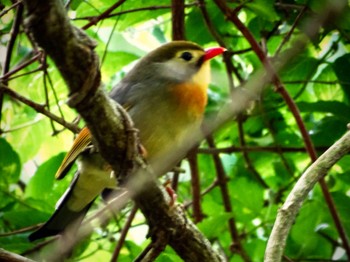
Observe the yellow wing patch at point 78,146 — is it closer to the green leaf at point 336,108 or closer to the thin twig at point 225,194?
the thin twig at point 225,194

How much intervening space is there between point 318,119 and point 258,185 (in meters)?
0.40

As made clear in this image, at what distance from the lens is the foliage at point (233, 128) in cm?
249

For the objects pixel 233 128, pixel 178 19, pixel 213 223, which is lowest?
pixel 233 128

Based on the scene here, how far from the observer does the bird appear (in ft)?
7.36

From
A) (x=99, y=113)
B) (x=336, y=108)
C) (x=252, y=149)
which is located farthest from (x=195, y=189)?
(x=99, y=113)

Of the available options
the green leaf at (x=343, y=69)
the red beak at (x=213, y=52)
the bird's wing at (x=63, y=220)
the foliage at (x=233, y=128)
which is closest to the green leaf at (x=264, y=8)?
the foliage at (x=233, y=128)

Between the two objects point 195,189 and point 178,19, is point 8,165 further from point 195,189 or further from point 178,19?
point 178,19

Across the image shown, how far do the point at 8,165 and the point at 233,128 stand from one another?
0.99m

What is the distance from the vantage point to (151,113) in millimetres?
2254

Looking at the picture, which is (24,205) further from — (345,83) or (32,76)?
(345,83)

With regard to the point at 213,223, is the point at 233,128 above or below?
below

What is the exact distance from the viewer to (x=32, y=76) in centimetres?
282

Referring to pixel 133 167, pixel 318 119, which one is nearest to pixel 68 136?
pixel 318 119

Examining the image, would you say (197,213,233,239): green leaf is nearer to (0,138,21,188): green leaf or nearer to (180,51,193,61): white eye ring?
(180,51,193,61): white eye ring
